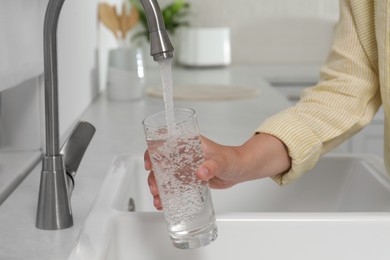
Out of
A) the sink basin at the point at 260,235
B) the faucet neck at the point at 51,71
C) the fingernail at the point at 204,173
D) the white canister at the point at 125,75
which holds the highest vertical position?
the faucet neck at the point at 51,71

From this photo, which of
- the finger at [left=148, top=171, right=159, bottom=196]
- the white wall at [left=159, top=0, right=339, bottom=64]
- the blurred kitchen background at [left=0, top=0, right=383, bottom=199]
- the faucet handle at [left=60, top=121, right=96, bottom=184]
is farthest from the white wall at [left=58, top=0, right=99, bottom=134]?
the white wall at [left=159, top=0, right=339, bottom=64]

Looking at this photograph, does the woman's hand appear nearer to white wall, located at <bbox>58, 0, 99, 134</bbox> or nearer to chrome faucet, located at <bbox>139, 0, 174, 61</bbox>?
chrome faucet, located at <bbox>139, 0, 174, 61</bbox>

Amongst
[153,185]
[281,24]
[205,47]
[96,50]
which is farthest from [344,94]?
[281,24]

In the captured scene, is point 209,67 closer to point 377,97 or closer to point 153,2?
point 377,97

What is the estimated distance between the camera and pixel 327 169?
147cm

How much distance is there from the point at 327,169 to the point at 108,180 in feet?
1.66

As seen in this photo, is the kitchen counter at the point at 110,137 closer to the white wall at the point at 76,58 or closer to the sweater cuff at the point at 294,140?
the white wall at the point at 76,58

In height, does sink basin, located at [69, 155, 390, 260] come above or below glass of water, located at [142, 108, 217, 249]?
below

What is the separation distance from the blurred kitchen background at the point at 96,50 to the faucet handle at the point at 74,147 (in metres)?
0.15

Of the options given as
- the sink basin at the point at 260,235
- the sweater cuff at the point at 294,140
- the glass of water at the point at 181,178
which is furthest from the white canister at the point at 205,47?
the glass of water at the point at 181,178

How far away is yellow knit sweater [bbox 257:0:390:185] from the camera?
1.11 meters

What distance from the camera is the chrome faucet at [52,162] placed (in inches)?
35.0

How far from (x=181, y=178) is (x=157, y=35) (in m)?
0.16

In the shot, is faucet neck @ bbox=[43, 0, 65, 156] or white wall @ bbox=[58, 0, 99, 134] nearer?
faucet neck @ bbox=[43, 0, 65, 156]
